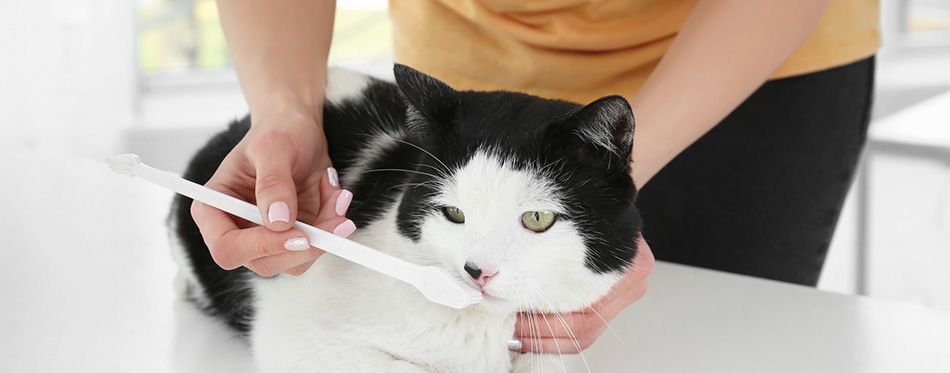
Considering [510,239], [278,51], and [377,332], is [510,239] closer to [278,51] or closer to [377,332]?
[377,332]

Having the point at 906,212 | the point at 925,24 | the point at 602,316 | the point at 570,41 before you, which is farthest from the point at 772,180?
the point at 925,24

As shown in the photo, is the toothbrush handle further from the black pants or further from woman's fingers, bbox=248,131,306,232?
the black pants

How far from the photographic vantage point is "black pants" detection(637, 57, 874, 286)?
4.35 ft

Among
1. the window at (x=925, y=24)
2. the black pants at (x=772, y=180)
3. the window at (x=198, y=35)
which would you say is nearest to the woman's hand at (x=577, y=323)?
the black pants at (x=772, y=180)

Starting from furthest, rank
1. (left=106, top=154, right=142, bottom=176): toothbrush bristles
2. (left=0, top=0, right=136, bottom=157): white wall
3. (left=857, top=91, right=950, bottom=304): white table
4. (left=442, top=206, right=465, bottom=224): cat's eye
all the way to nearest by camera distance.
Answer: (left=857, top=91, right=950, bottom=304): white table < (left=0, top=0, right=136, bottom=157): white wall < (left=442, top=206, right=465, bottom=224): cat's eye < (left=106, top=154, right=142, bottom=176): toothbrush bristles

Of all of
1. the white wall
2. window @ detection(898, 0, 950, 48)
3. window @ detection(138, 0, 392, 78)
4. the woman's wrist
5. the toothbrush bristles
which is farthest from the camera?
window @ detection(898, 0, 950, 48)

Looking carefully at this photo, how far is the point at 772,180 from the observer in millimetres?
1379

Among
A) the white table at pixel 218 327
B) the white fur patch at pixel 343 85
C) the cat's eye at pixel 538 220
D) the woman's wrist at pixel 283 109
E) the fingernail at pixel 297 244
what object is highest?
the white fur patch at pixel 343 85

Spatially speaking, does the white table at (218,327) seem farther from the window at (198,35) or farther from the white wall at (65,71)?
the window at (198,35)

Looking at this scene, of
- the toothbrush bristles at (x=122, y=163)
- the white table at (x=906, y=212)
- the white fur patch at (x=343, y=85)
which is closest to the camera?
the toothbrush bristles at (x=122, y=163)

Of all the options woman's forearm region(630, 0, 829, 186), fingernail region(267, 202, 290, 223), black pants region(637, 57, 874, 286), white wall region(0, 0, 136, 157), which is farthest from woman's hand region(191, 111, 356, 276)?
white wall region(0, 0, 136, 157)

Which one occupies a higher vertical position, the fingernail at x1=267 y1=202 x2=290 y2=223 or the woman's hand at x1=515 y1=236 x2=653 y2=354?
the fingernail at x1=267 y1=202 x2=290 y2=223

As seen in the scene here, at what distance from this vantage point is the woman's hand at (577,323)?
85 cm

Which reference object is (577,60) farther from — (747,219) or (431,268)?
(431,268)
